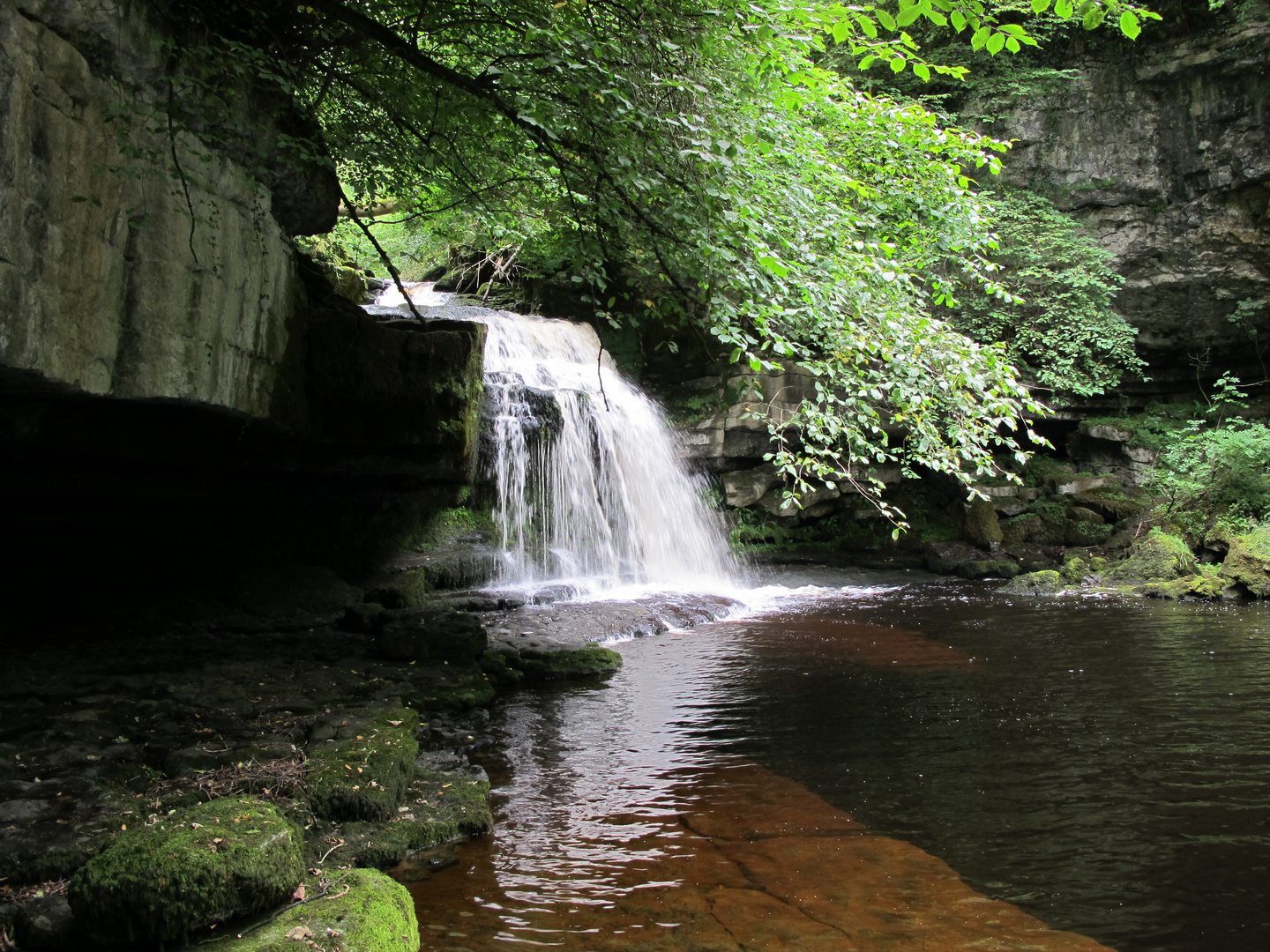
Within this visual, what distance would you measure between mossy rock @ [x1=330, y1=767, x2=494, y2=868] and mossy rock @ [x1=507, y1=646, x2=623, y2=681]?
2753mm

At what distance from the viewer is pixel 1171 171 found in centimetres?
1577

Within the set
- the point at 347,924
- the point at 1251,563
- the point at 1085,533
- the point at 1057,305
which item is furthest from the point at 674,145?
the point at 1085,533

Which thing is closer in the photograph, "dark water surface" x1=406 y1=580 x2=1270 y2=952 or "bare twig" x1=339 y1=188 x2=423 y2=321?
"dark water surface" x1=406 y1=580 x2=1270 y2=952

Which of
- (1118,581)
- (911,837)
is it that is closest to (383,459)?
(911,837)

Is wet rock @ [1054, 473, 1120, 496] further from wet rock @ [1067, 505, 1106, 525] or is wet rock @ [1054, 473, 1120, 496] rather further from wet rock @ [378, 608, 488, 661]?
wet rock @ [378, 608, 488, 661]

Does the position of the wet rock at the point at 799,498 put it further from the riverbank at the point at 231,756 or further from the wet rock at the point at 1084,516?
the riverbank at the point at 231,756

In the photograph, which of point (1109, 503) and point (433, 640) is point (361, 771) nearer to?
point (433, 640)

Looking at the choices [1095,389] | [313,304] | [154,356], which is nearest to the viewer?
[154,356]

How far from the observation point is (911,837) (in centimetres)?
383

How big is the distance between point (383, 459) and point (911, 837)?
20.5ft

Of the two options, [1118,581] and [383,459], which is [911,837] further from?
[1118,581]

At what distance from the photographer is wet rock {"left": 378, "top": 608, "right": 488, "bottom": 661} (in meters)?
7.12

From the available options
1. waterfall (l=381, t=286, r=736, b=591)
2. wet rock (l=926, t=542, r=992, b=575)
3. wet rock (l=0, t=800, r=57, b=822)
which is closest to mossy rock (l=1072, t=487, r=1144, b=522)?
wet rock (l=926, t=542, r=992, b=575)

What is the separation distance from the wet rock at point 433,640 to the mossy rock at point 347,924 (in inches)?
160
